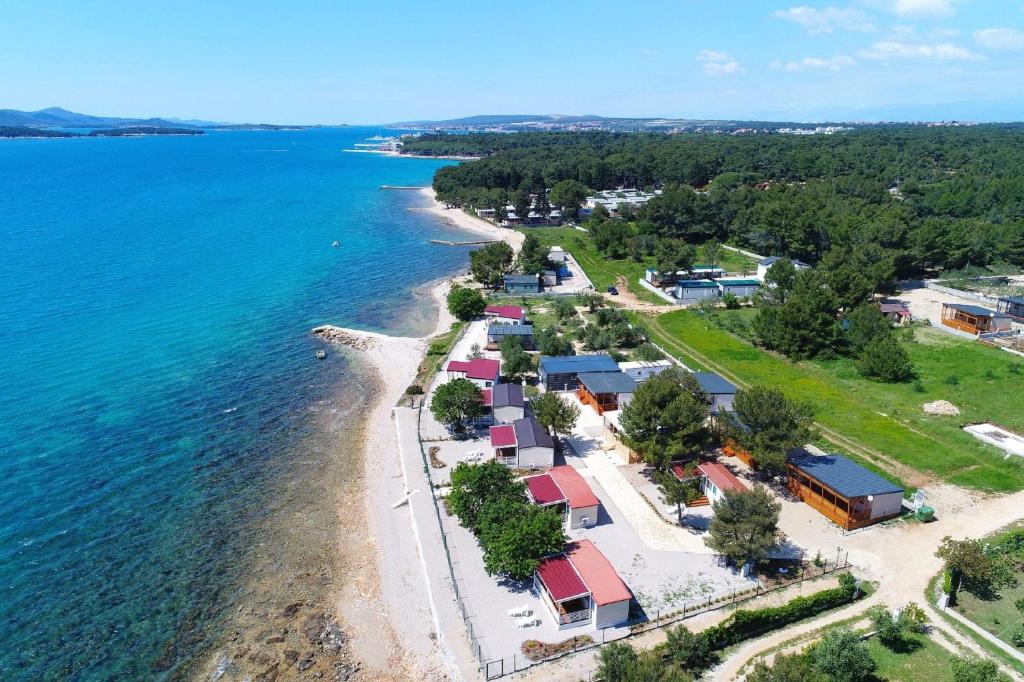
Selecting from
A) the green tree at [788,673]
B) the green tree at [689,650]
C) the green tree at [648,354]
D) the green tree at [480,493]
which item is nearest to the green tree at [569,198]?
the green tree at [648,354]

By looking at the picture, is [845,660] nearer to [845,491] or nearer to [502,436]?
[845,491]

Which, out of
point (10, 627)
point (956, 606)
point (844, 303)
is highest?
point (844, 303)

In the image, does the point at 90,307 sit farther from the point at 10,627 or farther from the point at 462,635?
the point at 462,635

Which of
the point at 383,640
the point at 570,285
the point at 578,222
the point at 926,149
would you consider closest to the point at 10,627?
the point at 383,640

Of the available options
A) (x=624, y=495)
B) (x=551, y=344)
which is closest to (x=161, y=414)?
(x=551, y=344)

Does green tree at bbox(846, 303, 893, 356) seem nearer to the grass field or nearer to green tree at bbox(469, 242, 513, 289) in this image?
the grass field

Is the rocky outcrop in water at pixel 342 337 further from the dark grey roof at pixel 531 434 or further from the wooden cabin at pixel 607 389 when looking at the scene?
the dark grey roof at pixel 531 434
